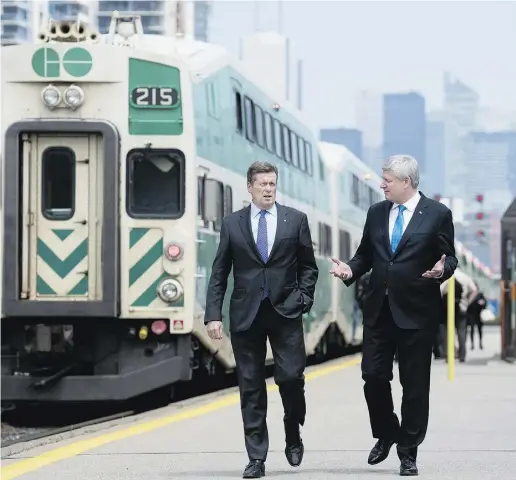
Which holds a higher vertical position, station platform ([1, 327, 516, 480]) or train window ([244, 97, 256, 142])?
train window ([244, 97, 256, 142])

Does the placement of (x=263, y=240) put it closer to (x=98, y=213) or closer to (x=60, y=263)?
(x=98, y=213)

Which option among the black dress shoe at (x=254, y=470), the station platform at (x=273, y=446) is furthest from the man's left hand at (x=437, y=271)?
the black dress shoe at (x=254, y=470)

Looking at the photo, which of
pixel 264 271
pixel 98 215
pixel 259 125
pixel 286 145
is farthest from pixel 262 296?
pixel 286 145

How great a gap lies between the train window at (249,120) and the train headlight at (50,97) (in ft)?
10.8

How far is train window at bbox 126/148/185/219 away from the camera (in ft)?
49.6

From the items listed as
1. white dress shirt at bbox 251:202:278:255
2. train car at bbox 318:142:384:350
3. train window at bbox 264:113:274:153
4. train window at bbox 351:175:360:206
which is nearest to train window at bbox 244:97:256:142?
train window at bbox 264:113:274:153

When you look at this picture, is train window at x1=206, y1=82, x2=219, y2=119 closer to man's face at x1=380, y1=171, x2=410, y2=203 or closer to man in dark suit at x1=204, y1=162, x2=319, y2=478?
man in dark suit at x1=204, y1=162, x2=319, y2=478

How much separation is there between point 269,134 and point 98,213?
4.89m

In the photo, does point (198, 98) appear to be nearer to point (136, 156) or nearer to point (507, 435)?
point (136, 156)

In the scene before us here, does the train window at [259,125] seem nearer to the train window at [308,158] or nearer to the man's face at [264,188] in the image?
the train window at [308,158]

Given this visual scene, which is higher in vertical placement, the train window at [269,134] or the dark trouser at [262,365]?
the train window at [269,134]

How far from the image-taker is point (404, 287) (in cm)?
875

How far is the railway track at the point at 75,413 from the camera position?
48.6ft

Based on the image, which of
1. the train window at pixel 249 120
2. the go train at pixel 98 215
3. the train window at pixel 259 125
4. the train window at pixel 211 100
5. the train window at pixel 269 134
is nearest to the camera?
the go train at pixel 98 215
